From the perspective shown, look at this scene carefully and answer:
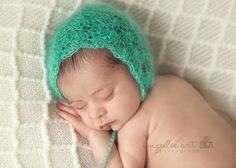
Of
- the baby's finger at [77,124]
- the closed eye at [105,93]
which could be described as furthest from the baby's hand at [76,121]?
the closed eye at [105,93]

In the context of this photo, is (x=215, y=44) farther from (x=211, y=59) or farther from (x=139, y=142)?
(x=139, y=142)

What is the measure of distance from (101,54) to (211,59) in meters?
0.42

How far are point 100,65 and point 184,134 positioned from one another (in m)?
0.32

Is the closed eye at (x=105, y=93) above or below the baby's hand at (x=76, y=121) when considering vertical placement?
above

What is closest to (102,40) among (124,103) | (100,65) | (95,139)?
(100,65)

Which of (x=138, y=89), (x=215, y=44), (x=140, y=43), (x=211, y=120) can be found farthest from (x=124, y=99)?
(x=215, y=44)

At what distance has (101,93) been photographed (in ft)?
4.27

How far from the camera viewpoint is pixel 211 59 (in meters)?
1.51

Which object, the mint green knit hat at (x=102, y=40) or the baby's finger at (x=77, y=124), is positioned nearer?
the mint green knit hat at (x=102, y=40)

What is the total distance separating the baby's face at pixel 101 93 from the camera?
4.20 feet

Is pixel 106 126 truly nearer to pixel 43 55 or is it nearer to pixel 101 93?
pixel 101 93

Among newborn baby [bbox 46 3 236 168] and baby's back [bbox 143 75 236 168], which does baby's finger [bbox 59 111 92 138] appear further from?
baby's back [bbox 143 75 236 168]

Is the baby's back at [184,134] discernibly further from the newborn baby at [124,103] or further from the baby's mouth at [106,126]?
the baby's mouth at [106,126]

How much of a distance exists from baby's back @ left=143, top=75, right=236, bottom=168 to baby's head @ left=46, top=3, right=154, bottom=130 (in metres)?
0.08
